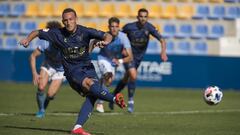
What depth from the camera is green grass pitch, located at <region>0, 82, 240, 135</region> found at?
11.9 m

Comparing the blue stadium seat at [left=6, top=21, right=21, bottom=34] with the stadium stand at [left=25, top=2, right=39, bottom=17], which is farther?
the stadium stand at [left=25, top=2, right=39, bottom=17]

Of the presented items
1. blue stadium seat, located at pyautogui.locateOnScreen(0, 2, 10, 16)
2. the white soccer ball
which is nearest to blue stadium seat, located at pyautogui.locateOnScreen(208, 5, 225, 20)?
blue stadium seat, located at pyautogui.locateOnScreen(0, 2, 10, 16)

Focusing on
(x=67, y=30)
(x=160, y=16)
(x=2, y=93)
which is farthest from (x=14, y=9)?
(x=67, y=30)

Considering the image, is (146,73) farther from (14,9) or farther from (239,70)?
(14,9)

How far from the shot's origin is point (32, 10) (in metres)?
30.8

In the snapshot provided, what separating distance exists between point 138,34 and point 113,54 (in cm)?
92

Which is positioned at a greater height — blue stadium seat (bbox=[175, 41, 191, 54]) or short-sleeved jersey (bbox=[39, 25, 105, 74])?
short-sleeved jersey (bbox=[39, 25, 105, 74])

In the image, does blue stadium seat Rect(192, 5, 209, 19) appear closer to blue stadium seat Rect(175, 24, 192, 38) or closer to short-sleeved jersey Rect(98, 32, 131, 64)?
blue stadium seat Rect(175, 24, 192, 38)

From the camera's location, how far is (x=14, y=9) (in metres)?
30.8

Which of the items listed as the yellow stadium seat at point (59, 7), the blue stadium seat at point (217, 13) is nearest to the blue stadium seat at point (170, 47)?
the blue stadium seat at point (217, 13)

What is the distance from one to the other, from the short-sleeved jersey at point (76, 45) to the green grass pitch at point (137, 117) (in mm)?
1215

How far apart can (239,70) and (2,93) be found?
9.38 metres

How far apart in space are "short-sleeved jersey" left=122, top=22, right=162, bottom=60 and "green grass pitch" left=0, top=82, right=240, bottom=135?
156 centimetres

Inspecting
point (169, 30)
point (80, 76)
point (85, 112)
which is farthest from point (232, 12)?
point (85, 112)
